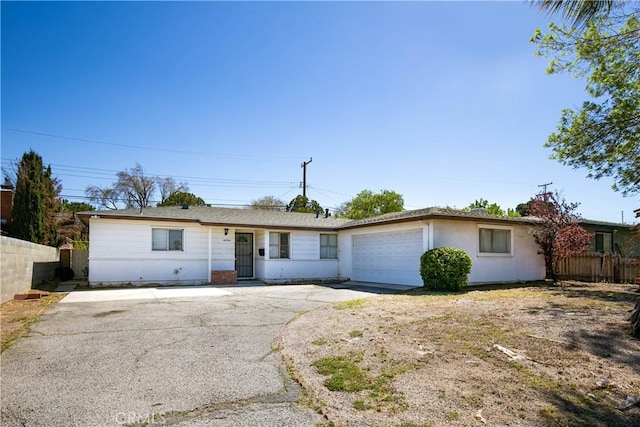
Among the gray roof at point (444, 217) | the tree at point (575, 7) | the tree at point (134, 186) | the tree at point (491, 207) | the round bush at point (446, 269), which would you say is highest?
the tree at point (134, 186)

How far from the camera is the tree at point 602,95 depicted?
882 centimetres

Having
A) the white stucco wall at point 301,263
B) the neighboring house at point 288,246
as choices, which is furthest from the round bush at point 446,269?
the white stucco wall at point 301,263

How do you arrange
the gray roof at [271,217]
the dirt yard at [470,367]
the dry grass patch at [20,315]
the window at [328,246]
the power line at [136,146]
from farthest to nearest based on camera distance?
the power line at [136,146] → the window at [328,246] → the gray roof at [271,217] → the dry grass patch at [20,315] → the dirt yard at [470,367]

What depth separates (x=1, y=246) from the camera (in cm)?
941

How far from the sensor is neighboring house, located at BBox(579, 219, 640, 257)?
63.8 ft

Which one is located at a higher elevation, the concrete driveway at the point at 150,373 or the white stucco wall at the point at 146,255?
the white stucco wall at the point at 146,255

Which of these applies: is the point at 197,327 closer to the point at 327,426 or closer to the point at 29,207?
the point at 327,426

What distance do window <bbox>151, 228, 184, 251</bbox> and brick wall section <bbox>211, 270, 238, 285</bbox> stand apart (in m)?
1.90

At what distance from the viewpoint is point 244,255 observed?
18.4 m

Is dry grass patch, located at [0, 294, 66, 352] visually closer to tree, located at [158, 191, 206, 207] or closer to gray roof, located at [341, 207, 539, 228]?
gray roof, located at [341, 207, 539, 228]

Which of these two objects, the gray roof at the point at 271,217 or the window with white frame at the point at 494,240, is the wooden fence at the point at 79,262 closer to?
the gray roof at the point at 271,217

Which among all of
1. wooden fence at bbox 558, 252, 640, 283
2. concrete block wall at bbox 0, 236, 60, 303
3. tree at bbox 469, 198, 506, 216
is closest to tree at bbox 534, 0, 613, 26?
wooden fence at bbox 558, 252, 640, 283

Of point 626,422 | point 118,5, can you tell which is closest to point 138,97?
point 118,5

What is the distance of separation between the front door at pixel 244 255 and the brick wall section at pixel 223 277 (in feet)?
5.71
